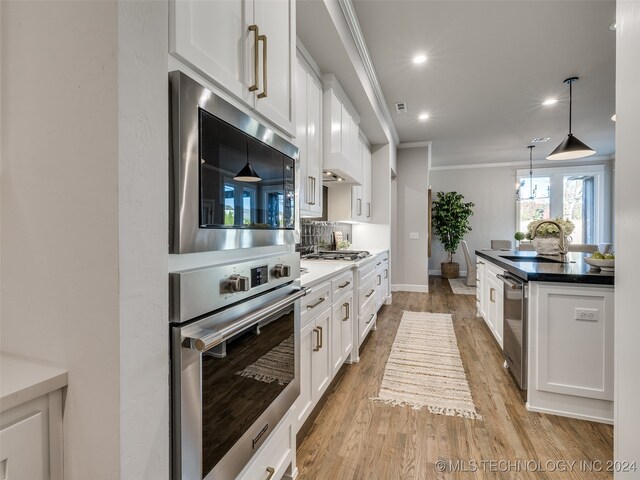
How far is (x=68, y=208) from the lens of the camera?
25.2 inches

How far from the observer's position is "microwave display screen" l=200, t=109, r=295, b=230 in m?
0.82

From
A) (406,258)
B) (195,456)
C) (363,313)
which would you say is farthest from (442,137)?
(195,456)

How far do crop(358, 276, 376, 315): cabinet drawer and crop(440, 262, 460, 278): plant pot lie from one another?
15.3 feet

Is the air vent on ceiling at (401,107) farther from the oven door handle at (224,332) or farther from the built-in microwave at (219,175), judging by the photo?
the oven door handle at (224,332)

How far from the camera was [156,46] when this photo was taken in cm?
69

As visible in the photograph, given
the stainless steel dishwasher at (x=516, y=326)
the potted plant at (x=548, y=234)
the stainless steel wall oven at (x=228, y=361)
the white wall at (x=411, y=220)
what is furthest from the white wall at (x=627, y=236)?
the white wall at (x=411, y=220)

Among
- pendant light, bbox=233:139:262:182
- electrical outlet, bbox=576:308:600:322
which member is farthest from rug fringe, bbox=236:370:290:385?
electrical outlet, bbox=576:308:600:322

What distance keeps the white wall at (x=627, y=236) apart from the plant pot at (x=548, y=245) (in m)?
2.00

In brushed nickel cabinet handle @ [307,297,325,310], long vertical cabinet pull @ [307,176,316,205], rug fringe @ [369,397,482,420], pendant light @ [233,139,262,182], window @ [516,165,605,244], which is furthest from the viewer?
window @ [516,165,605,244]

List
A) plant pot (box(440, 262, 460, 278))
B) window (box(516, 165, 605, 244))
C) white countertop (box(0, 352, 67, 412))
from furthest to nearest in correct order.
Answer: plant pot (box(440, 262, 460, 278))
window (box(516, 165, 605, 244))
white countertop (box(0, 352, 67, 412))

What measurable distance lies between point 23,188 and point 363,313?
2.76 m

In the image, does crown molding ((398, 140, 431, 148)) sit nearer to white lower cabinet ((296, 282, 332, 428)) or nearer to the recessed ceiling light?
the recessed ceiling light

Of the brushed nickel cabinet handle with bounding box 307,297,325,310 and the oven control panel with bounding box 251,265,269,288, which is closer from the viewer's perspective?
the oven control panel with bounding box 251,265,269,288

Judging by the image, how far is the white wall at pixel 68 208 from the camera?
603mm
